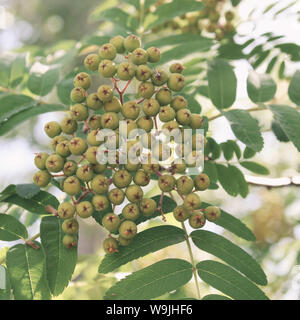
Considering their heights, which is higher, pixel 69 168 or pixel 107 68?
pixel 107 68

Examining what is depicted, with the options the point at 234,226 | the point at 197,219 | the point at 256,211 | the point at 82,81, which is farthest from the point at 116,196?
the point at 256,211

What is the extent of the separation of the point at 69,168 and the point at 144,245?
357 millimetres

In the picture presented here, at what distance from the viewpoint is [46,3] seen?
7.95 meters

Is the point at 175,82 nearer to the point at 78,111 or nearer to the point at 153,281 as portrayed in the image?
the point at 78,111

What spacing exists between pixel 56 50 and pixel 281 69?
1353 mm

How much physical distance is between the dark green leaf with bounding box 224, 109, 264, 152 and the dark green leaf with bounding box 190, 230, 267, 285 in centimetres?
35

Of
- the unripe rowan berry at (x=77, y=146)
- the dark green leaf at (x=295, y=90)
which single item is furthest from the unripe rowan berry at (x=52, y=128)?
the dark green leaf at (x=295, y=90)

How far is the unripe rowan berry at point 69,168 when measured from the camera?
51.4 inches

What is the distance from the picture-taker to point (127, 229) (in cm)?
126

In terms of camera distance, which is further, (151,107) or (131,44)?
(131,44)

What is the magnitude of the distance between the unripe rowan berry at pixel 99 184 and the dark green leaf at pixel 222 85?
0.69 meters

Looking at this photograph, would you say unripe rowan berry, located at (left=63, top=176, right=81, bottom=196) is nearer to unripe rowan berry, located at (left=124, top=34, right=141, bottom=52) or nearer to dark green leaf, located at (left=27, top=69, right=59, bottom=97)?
unripe rowan berry, located at (left=124, top=34, right=141, bottom=52)

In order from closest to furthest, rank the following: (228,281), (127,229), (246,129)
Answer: (127,229)
(228,281)
(246,129)
